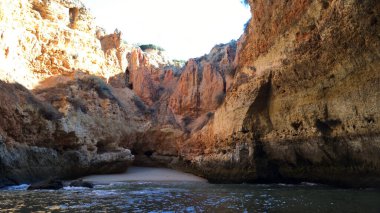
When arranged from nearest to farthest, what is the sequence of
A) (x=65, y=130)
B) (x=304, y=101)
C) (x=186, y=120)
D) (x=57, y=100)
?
1. (x=304, y=101)
2. (x=65, y=130)
3. (x=57, y=100)
4. (x=186, y=120)

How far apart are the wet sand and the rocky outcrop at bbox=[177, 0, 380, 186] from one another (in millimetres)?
2368

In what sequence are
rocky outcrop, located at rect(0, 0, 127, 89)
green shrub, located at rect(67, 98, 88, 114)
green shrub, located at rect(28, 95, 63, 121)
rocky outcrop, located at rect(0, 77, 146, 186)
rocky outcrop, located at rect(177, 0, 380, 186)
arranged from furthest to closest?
green shrub, located at rect(67, 98, 88, 114)
rocky outcrop, located at rect(0, 0, 127, 89)
green shrub, located at rect(28, 95, 63, 121)
rocky outcrop, located at rect(0, 77, 146, 186)
rocky outcrop, located at rect(177, 0, 380, 186)

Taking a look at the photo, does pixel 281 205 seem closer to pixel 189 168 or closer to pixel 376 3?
pixel 376 3

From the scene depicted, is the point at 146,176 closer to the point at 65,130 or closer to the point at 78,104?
the point at 65,130

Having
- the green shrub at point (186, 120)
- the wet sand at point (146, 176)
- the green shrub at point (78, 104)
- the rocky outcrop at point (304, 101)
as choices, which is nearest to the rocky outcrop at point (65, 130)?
the green shrub at point (78, 104)

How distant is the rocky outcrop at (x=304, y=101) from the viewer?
12867 mm

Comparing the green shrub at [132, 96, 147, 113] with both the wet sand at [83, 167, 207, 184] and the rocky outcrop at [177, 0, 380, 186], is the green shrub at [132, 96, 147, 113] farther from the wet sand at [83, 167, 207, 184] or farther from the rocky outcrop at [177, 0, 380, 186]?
the rocky outcrop at [177, 0, 380, 186]

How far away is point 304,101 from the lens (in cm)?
1608

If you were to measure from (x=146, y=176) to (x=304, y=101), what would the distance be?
1334 centimetres

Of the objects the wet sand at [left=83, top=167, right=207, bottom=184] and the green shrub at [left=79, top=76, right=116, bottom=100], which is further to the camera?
the green shrub at [left=79, top=76, right=116, bottom=100]

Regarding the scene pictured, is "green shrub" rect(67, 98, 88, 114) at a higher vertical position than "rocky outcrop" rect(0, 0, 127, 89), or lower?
lower

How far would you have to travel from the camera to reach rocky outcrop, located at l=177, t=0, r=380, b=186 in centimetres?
1287

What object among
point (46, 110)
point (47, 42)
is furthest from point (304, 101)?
point (47, 42)

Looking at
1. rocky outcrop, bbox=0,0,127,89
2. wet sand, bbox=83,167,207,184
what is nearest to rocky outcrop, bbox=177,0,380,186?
wet sand, bbox=83,167,207,184
